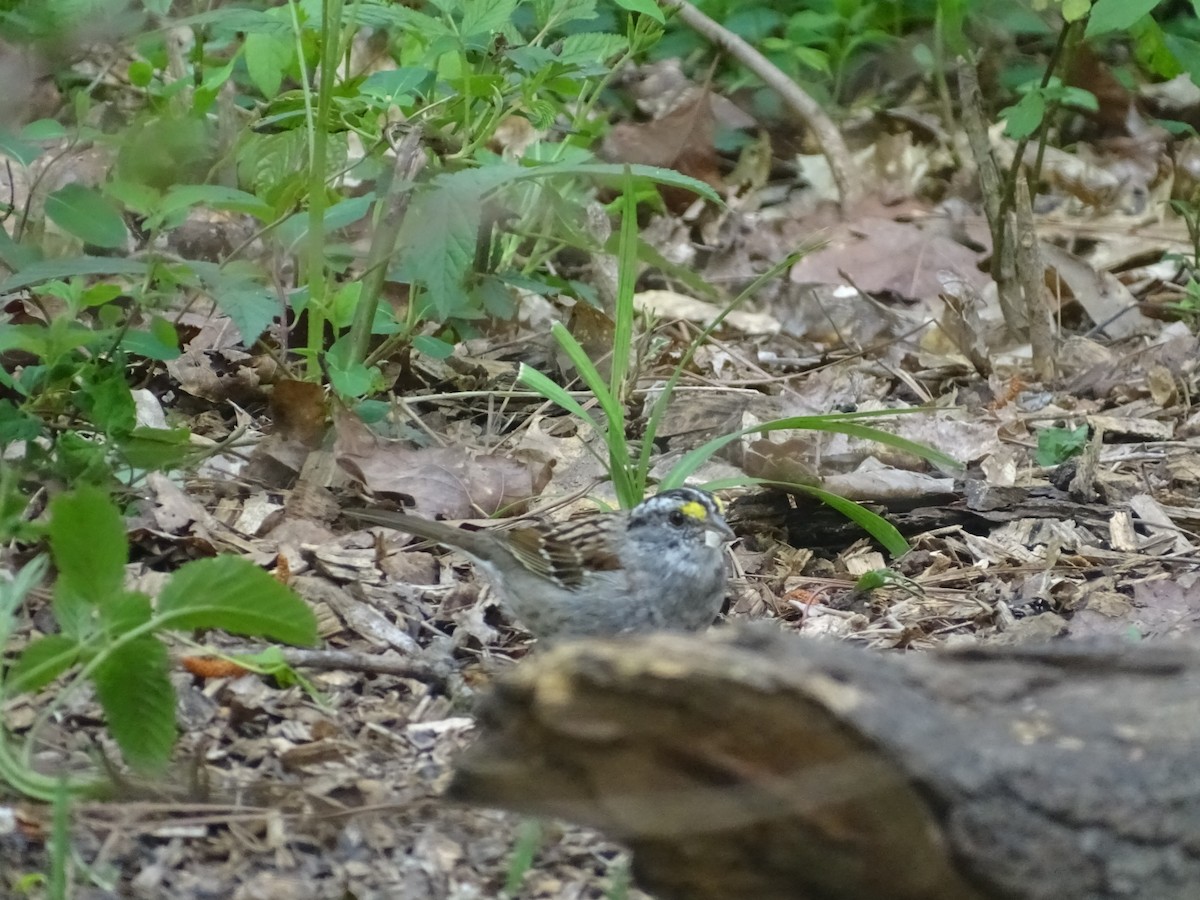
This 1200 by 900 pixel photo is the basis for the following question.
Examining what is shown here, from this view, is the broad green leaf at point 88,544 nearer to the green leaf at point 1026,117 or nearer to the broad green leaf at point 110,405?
the broad green leaf at point 110,405

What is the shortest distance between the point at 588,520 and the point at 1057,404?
89.2 inches

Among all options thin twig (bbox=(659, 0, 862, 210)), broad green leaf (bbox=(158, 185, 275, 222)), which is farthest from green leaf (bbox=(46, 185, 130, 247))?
thin twig (bbox=(659, 0, 862, 210))

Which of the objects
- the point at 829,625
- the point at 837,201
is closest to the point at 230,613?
the point at 829,625

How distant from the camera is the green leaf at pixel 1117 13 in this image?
4500mm

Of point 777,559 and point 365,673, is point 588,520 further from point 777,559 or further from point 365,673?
point 365,673

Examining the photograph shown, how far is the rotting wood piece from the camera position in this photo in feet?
6.11

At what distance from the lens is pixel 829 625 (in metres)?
3.96

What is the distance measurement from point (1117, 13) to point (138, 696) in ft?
11.6

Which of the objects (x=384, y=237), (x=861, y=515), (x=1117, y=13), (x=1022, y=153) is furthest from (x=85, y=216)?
(x=1022, y=153)

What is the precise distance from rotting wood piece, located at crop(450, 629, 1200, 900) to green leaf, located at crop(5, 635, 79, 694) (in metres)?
0.79

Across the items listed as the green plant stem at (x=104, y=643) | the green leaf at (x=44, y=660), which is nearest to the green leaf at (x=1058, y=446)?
the green plant stem at (x=104, y=643)

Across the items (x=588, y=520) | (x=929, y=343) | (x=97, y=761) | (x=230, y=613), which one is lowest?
(x=929, y=343)

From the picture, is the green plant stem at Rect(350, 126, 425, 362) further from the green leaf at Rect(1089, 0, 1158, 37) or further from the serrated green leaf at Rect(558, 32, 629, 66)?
the green leaf at Rect(1089, 0, 1158, 37)

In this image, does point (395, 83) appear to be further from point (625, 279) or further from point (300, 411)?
point (300, 411)
